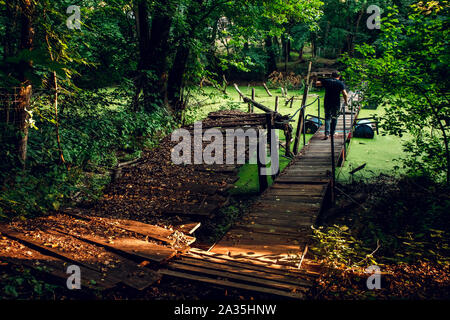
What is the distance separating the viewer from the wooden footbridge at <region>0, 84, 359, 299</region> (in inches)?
107

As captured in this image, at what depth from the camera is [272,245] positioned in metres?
3.98

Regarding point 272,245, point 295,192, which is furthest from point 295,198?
point 272,245

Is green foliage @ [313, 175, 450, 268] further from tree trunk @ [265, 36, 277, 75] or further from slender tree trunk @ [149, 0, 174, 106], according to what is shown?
tree trunk @ [265, 36, 277, 75]

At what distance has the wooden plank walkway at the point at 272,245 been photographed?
9.18 ft

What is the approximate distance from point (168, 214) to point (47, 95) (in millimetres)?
3411

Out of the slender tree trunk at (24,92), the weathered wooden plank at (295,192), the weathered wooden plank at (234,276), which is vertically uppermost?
the slender tree trunk at (24,92)

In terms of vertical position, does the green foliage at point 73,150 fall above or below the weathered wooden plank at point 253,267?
above

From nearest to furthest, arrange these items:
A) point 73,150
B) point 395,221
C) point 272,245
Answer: point 272,245
point 395,221
point 73,150

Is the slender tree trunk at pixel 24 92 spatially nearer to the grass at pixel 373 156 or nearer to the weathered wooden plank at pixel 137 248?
the weathered wooden plank at pixel 137 248

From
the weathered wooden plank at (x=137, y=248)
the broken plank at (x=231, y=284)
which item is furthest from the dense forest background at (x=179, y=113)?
the weathered wooden plank at (x=137, y=248)

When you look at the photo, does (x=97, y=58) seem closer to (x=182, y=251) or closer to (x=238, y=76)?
(x=182, y=251)

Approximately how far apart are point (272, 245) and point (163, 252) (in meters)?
1.38

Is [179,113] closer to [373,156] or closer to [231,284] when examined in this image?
[373,156]
